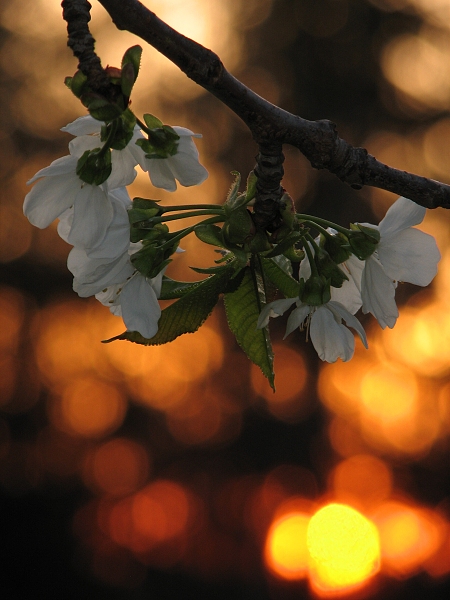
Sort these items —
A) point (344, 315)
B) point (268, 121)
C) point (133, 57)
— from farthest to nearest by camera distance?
1. point (344, 315)
2. point (268, 121)
3. point (133, 57)

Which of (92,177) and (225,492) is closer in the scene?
(92,177)

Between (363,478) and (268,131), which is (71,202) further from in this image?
(363,478)

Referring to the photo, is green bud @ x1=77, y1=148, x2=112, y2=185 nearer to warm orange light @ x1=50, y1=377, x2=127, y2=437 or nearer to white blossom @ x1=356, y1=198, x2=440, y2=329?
white blossom @ x1=356, y1=198, x2=440, y2=329

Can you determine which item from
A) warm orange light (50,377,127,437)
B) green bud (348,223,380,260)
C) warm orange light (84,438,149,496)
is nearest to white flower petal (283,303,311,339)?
green bud (348,223,380,260)

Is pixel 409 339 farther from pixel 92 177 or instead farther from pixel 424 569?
pixel 92 177

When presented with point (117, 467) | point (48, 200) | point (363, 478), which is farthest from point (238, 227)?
point (117, 467)

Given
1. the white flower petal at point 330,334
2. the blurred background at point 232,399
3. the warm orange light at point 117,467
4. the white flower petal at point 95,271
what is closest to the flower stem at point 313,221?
the white flower petal at point 330,334

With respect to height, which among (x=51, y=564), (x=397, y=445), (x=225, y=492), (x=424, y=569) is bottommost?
(x=51, y=564)

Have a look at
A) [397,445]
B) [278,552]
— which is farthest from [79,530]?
[397,445]
